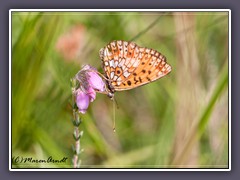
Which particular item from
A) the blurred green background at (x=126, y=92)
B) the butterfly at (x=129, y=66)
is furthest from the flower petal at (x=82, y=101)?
the blurred green background at (x=126, y=92)

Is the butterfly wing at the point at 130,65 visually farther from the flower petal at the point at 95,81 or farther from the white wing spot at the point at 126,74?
the flower petal at the point at 95,81

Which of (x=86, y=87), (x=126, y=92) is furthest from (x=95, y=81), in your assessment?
(x=126, y=92)

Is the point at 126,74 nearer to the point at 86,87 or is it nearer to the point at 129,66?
the point at 129,66

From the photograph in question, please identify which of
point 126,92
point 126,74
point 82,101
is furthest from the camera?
point 126,92

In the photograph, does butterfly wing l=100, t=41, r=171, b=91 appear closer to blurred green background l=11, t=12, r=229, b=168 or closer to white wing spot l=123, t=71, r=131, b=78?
white wing spot l=123, t=71, r=131, b=78

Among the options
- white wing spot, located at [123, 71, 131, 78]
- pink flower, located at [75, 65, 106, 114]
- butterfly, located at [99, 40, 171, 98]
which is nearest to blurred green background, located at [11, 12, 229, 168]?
butterfly, located at [99, 40, 171, 98]
